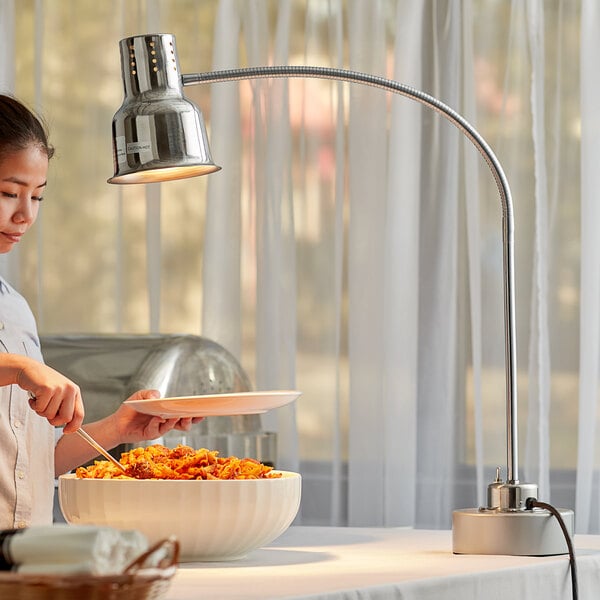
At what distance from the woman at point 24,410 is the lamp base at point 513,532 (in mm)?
387

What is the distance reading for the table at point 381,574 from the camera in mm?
1078

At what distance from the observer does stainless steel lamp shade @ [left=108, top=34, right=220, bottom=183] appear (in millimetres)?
1359

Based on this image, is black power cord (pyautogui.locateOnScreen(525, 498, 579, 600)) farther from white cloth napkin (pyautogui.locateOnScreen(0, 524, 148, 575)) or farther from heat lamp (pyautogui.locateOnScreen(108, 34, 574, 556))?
white cloth napkin (pyautogui.locateOnScreen(0, 524, 148, 575))

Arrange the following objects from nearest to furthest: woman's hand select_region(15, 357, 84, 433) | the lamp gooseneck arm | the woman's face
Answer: woman's hand select_region(15, 357, 84, 433) < the lamp gooseneck arm < the woman's face

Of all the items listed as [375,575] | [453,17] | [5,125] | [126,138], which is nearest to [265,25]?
[453,17]

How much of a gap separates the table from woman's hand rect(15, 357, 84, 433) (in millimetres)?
202

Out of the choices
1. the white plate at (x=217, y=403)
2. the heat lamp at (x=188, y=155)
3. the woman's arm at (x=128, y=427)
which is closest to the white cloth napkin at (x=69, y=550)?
the white plate at (x=217, y=403)

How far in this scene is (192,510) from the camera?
1249 millimetres

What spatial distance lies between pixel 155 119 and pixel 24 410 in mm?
504

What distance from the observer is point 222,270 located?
9.64 feet

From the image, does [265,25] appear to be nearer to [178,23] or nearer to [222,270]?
[178,23]

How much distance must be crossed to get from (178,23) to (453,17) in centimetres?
73

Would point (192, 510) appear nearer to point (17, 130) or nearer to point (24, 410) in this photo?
point (24, 410)

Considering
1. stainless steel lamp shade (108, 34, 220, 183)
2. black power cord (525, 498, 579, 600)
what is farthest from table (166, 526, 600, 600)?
stainless steel lamp shade (108, 34, 220, 183)
